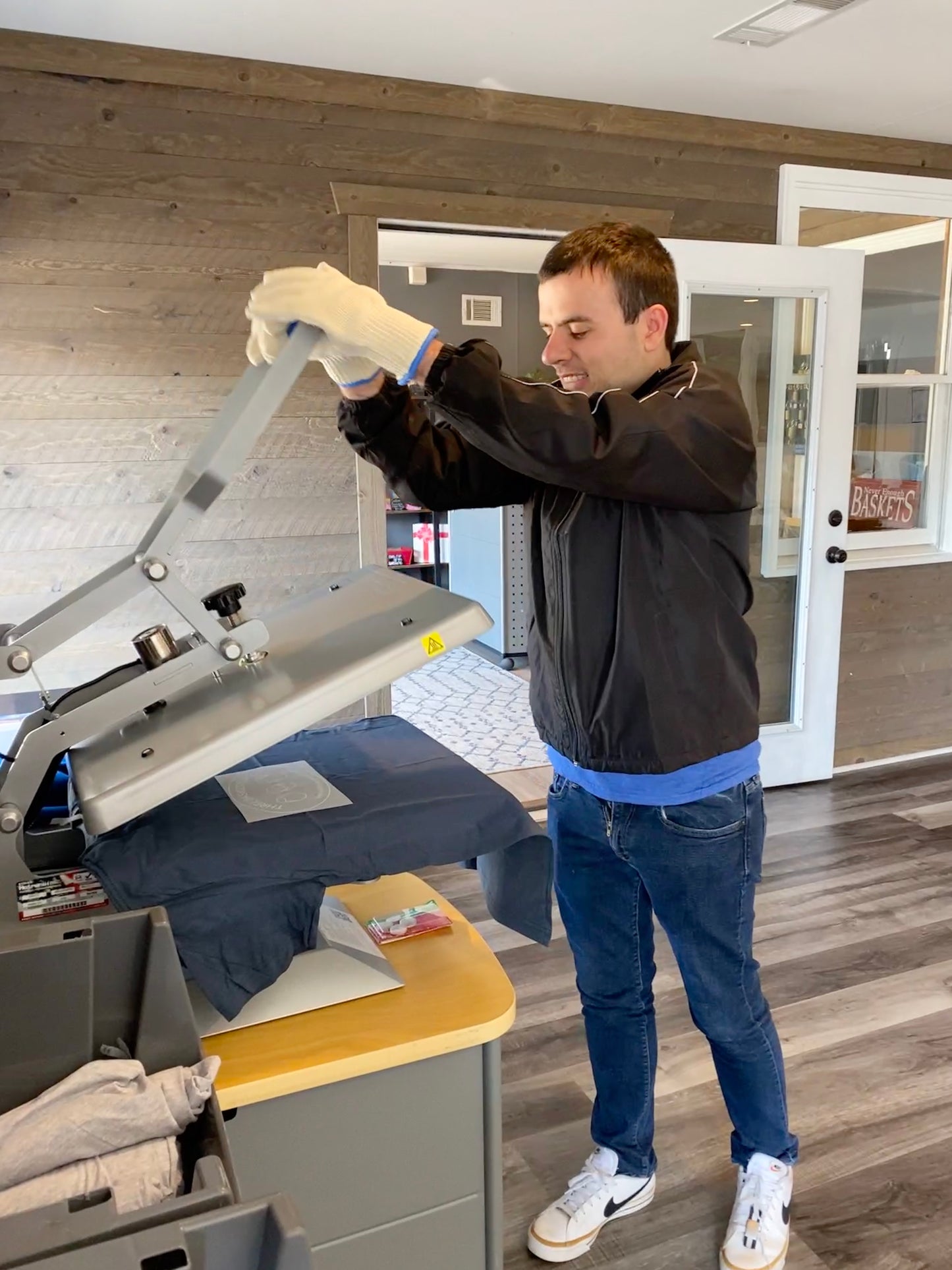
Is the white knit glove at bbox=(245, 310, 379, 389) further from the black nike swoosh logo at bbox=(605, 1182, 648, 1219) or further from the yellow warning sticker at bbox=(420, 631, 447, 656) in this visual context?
the black nike swoosh logo at bbox=(605, 1182, 648, 1219)

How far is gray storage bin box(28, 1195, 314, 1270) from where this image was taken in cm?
52

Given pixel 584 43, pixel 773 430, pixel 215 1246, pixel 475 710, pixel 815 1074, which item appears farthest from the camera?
pixel 475 710

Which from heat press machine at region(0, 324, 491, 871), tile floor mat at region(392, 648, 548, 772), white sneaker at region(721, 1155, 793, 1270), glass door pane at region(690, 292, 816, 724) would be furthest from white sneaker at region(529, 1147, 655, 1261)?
glass door pane at region(690, 292, 816, 724)

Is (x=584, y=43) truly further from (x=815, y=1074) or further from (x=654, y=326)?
(x=815, y=1074)

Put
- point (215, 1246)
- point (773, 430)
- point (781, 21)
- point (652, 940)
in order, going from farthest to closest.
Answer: point (773, 430)
point (781, 21)
point (652, 940)
point (215, 1246)

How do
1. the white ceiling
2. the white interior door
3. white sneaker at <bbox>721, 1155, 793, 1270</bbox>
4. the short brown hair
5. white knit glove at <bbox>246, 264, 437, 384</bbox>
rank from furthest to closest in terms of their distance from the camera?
the white interior door
the white ceiling
white sneaker at <bbox>721, 1155, 793, 1270</bbox>
the short brown hair
white knit glove at <bbox>246, 264, 437, 384</bbox>

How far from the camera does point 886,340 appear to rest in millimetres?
3779

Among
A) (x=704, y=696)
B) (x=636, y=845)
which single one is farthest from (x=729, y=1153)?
(x=704, y=696)

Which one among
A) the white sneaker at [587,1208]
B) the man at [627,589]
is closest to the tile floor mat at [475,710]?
the white sneaker at [587,1208]

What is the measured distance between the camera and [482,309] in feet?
19.9

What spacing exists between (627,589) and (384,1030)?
603mm

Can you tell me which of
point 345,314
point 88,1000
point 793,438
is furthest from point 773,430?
point 88,1000

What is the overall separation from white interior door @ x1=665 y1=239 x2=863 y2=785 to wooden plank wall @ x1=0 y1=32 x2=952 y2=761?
0.56m

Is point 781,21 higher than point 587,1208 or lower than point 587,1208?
higher
